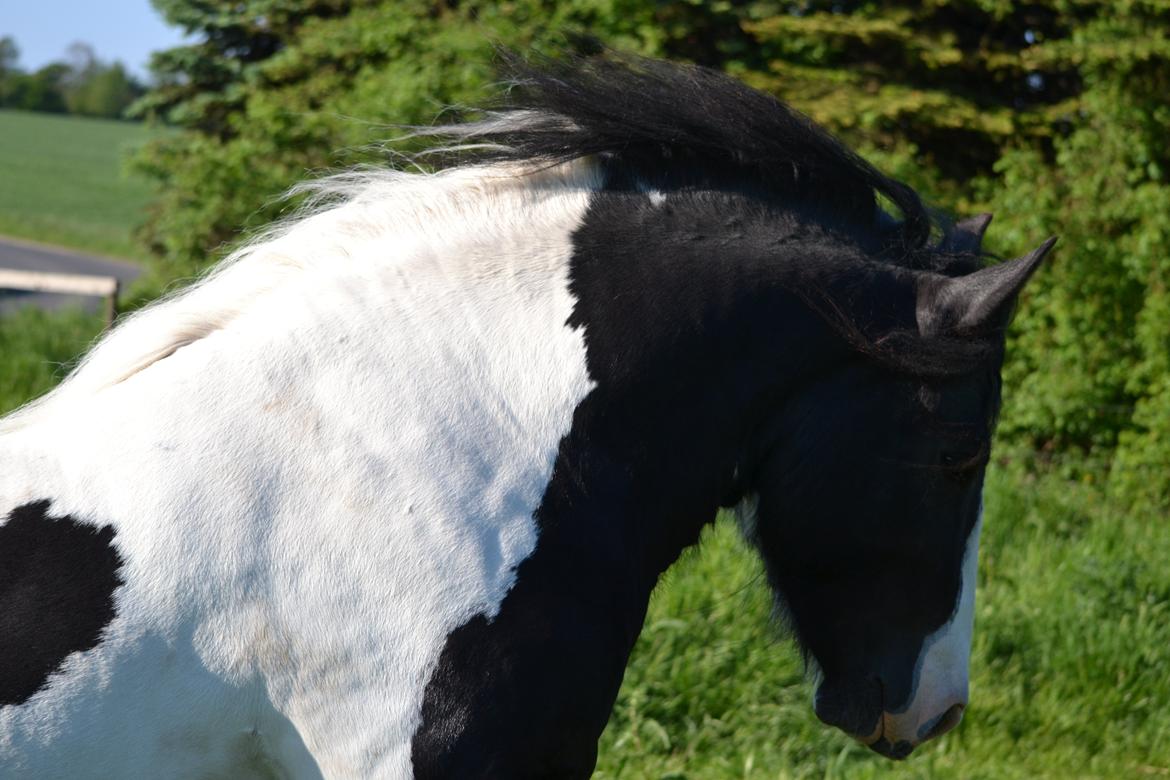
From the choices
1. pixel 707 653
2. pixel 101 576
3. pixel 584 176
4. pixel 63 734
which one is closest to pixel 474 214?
pixel 584 176

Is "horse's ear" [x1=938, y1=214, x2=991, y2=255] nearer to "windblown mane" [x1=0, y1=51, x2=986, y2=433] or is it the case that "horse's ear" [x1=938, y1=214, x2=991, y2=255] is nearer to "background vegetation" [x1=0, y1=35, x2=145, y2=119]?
"windblown mane" [x1=0, y1=51, x2=986, y2=433]

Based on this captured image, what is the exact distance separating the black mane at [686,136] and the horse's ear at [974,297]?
0.60 ft

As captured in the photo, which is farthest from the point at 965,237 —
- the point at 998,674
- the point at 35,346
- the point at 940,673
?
the point at 35,346

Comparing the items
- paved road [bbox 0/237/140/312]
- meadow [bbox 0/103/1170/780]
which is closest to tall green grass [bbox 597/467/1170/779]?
meadow [bbox 0/103/1170/780]

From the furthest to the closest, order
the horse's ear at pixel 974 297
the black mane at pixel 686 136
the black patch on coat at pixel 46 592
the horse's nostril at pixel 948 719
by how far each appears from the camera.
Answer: the horse's nostril at pixel 948 719
the black mane at pixel 686 136
the horse's ear at pixel 974 297
the black patch on coat at pixel 46 592

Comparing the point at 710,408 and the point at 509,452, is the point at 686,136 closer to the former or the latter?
the point at 710,408

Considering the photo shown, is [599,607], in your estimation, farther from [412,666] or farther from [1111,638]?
[1111,638]

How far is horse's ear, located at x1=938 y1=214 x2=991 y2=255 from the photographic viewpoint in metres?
2.43

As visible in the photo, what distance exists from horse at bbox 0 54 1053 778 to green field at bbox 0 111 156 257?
1085 centimetres

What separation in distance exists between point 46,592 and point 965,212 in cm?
719

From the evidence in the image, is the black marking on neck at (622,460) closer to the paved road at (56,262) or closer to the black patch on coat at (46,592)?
the black patch on coat at (46,592)

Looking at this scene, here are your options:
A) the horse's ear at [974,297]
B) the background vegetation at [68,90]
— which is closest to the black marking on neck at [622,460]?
the horse's ear at [974,297]

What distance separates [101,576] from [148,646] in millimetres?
135

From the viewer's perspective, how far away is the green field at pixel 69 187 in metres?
27.3
